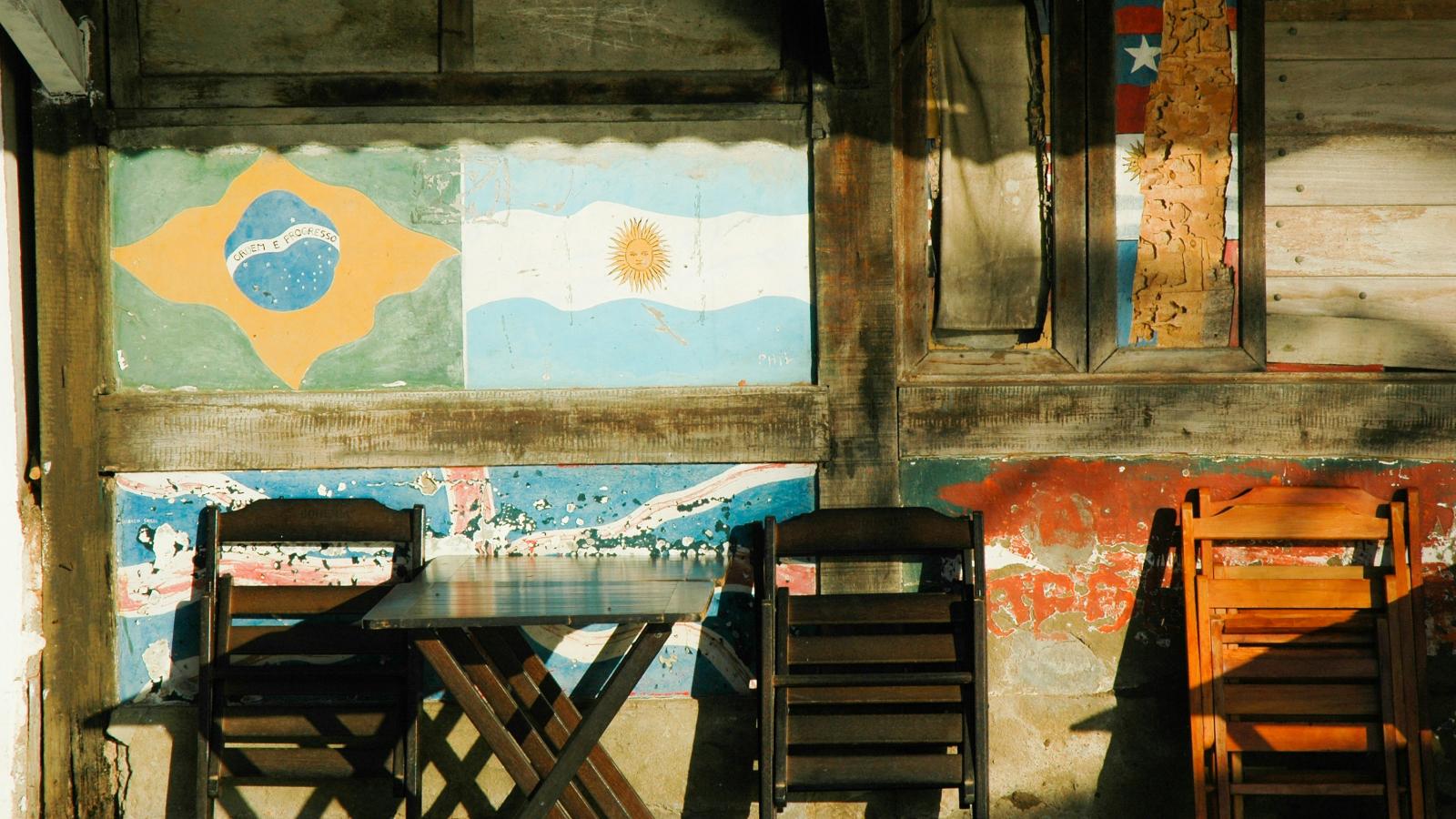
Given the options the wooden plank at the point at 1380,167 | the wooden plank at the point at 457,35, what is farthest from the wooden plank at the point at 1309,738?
the wooden plank at the point at 457,35

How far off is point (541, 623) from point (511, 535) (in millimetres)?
912

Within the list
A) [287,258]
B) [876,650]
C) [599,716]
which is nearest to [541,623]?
[599,716]

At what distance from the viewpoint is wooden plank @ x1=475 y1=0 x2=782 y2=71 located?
159 inches

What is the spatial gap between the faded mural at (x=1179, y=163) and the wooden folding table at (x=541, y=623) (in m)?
1.87

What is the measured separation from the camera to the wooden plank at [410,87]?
402 cm

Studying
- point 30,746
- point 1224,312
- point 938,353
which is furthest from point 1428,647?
point 30,746

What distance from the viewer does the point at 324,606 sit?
3992 millimetres

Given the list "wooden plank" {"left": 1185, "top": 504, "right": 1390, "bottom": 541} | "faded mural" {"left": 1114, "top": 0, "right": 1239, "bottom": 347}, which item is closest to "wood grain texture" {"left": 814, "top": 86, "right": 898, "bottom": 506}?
"faded mural" {"left": 1114, "top": 0, "right": 1239, "bottom": 347}

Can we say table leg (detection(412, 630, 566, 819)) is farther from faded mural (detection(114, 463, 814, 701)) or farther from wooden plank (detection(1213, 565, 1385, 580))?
wooden plank (detection(1213, 565, 1385, 580))

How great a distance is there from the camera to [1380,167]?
4.06m

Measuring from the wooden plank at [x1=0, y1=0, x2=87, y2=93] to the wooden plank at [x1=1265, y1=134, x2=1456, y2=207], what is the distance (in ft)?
13.8

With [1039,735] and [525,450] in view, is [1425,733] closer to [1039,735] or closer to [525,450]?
[1039,735]

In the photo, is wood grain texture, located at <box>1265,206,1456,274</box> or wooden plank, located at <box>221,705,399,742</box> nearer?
wooden plank, located at <box>221,705,399,742</box>

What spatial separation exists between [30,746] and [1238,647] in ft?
13.8
